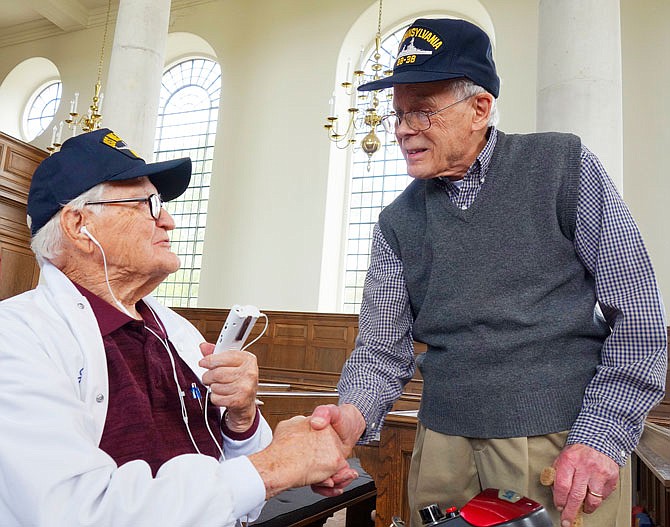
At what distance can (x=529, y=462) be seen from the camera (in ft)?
4.42

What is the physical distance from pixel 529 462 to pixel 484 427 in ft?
0.39

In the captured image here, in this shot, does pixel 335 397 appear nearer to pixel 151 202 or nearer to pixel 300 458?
pixel 151 202

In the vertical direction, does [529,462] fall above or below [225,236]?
below

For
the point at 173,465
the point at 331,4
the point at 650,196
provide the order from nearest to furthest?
the point at 173,465
the point at 650,196
the point at 331,4

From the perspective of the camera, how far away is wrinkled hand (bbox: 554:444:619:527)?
1.24 meters

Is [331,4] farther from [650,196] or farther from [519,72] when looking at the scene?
[650,196]

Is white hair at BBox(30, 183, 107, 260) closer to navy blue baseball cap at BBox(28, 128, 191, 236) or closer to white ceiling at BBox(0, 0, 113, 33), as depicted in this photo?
navy blue baseball cap at BBox(28, 128, 191, 236)

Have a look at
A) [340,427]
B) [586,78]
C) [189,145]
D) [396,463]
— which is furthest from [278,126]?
[340,427]

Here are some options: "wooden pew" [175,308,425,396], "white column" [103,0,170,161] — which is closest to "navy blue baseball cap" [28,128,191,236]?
"white column" [103,0,170,161]

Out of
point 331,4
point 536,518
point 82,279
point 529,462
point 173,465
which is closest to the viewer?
point 536,518

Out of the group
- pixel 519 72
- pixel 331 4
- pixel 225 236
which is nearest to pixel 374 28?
pixel 331 4

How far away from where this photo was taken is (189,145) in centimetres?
1166

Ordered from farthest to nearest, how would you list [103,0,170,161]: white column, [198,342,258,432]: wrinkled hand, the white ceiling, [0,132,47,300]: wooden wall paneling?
the white ceiling < [0,132,47,300]: wooden wall paneling < [103,0,170,161]: white column < [198,342,258,432]: wrinkled hand

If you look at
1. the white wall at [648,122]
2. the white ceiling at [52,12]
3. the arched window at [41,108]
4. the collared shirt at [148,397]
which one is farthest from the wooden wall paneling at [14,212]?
the collared shirt at [148,397]
